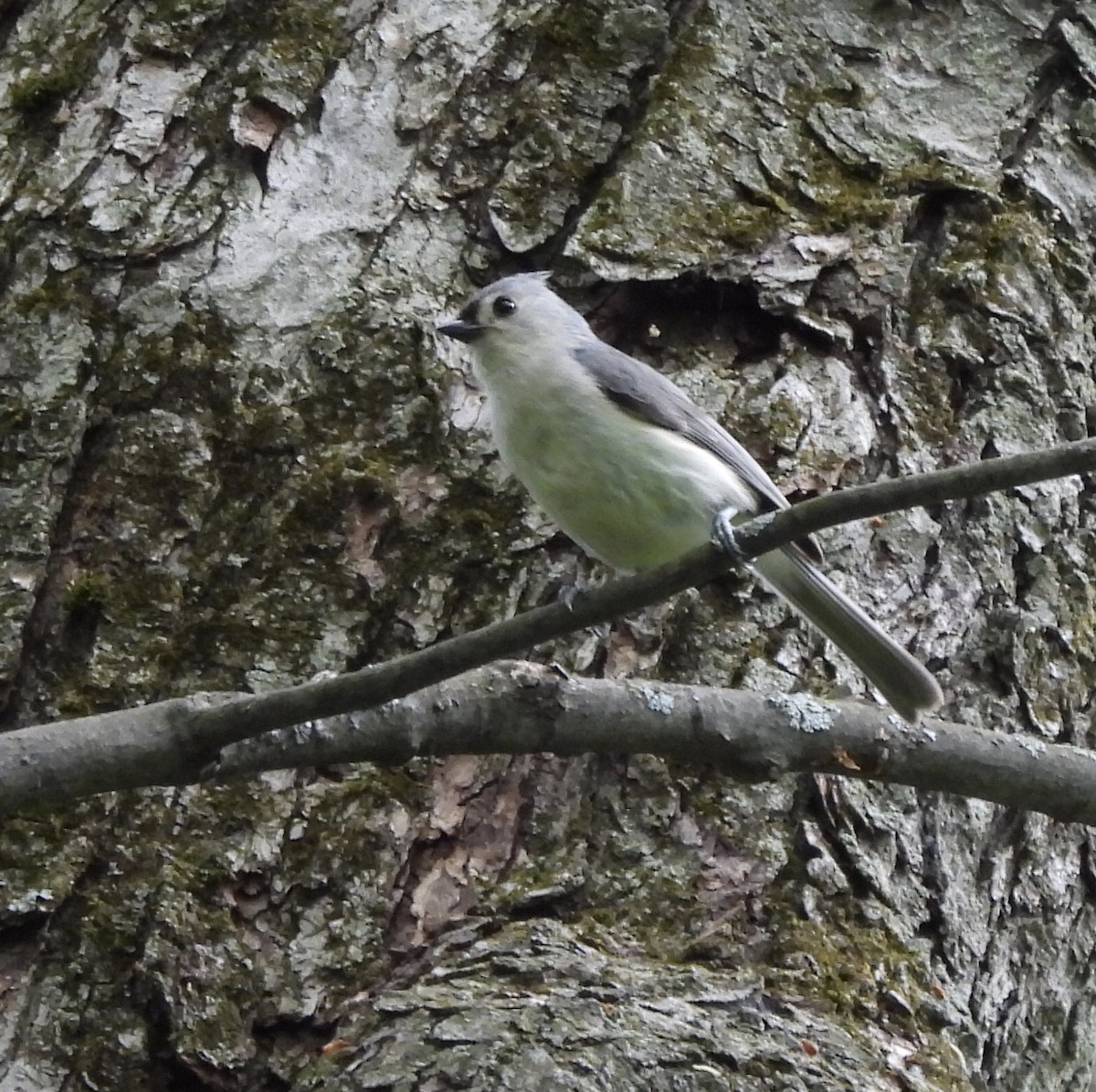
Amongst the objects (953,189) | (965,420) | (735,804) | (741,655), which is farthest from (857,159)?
(735,804)

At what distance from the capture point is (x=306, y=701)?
1753mm

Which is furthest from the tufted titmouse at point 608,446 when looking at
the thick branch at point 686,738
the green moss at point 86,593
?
the green moss at point 86,593

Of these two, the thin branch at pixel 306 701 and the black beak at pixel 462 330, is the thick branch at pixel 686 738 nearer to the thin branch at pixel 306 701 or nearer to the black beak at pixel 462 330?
the thin branch at pixel 306 701

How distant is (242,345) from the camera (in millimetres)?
2824

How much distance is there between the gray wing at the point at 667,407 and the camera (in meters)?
2.83

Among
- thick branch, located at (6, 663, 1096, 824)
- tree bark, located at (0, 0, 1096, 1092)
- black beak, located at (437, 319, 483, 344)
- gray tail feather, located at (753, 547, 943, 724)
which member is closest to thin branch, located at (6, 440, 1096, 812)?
thick branch, located at (6, 663, 1096, 824)

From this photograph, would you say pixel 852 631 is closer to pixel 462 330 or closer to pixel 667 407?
pixel 667 407

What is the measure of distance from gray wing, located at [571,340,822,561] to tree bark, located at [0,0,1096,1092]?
0.22 feet

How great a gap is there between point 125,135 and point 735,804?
66.2 inches

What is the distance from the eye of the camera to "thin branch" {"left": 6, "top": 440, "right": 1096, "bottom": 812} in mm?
1736

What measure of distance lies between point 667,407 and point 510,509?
0.35 m

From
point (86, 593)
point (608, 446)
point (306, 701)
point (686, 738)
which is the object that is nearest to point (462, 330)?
point (608, 446)

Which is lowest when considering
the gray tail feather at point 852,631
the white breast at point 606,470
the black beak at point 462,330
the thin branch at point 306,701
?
the thin branch at point 306,701

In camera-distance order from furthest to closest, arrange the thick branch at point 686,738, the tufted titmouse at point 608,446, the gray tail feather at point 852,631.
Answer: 1. the tufted titmouse at point 608,446
2. the gray tail feather at point 852,631
3. the thick branch at point 686,738
